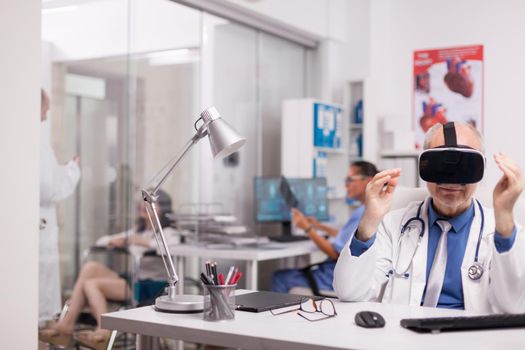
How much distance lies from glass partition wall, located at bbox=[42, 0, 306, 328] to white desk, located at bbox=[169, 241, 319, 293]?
0.36m

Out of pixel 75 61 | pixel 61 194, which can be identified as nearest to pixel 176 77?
pixel 75 61

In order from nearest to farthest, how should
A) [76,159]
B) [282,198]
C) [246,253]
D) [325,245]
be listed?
[76,159]
[246,253]
[325,245]
[282,198]

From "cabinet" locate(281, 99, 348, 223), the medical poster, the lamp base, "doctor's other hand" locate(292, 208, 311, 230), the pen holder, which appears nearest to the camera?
the pen holder

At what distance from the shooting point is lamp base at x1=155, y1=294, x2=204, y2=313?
1903 millimetres

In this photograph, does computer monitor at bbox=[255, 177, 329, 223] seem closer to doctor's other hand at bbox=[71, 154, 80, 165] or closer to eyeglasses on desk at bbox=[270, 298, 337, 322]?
doctor's other hand at bbox=[71, 154, 80, 165]

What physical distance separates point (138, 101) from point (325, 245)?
150cm

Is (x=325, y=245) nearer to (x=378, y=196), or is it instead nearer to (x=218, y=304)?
(x=378, y=196)

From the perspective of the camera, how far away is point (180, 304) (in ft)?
6.28

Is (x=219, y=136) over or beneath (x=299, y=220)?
over

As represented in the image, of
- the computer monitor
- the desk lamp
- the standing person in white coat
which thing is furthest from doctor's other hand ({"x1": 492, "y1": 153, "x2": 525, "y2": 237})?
the computer monitor

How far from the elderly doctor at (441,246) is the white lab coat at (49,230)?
2.08 metres

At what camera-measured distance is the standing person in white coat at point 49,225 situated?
3771 millimetres

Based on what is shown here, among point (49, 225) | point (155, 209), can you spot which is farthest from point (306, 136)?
point (155, 209)

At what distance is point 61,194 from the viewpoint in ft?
13.0
